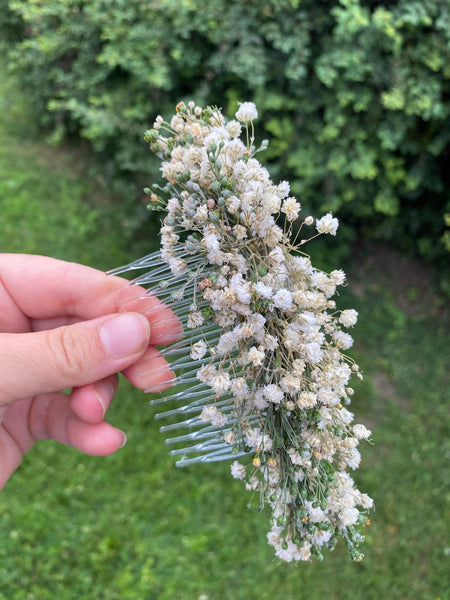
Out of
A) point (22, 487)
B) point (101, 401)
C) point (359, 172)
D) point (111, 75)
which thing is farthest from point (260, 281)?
point (111, 75)

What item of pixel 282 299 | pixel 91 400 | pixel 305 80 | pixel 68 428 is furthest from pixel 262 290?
pixel 305 80

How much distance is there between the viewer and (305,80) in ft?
10.8

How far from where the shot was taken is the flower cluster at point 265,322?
49.6 inches

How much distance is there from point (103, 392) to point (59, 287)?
1.63 ft

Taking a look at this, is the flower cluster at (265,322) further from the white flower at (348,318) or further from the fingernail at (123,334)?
the fingernail at (123,334)

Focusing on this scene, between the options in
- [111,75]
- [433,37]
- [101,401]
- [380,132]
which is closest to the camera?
[101,401]

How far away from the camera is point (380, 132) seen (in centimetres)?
322

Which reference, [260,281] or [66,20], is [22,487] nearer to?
[260,281]

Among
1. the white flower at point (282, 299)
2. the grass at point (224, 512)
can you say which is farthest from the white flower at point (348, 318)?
the grass at point (224, 512)

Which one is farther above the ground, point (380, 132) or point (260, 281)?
point (260, 281)

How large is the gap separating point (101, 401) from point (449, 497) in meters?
2.71

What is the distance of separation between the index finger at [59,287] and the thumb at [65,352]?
32 centimetres

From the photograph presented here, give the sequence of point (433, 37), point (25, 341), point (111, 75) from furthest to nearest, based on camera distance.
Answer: point (111, 75), point (433, 37), point (25, 341)

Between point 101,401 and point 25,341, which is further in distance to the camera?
point 101,401
